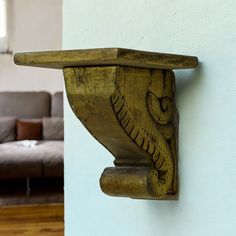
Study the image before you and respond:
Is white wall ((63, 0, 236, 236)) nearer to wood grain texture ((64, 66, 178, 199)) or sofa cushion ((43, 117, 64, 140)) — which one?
wood grain texture ((64, 66, 178, 199))

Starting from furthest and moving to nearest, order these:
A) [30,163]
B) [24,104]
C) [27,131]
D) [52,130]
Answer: [24,104]
[52,130]
[27,131]
[30,163]

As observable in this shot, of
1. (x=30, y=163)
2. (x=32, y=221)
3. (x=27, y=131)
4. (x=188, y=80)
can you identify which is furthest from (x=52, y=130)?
(x=188, y=80)

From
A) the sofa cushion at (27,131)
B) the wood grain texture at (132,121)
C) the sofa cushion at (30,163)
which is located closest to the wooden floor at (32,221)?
the sofa cushion at (30,163)

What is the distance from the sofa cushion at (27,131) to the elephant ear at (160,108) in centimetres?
443

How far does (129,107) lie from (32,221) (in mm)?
2564

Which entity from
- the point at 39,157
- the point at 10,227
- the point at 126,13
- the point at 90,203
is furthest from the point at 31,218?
the point at 126,13

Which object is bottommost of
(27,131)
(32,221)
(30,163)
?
(32,221)

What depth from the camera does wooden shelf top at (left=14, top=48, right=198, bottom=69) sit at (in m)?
0.47

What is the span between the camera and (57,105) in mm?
5238

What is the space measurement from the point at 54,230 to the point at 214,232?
7.72 ft

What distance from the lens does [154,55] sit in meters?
0.51

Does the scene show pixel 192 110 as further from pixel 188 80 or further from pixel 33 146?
pixel 33 146

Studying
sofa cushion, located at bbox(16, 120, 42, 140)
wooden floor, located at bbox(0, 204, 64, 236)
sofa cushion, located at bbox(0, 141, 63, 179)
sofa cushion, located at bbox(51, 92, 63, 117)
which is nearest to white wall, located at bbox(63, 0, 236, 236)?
wooden floor, located at bbox(0, 204, 64, 236)

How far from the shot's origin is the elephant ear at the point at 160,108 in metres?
0.55
